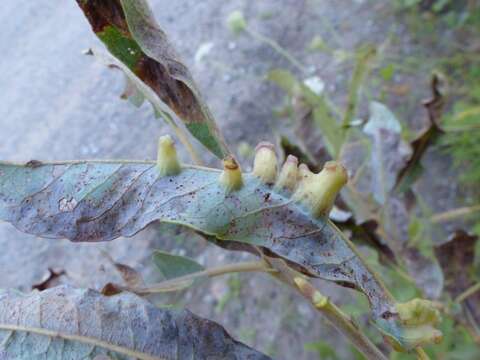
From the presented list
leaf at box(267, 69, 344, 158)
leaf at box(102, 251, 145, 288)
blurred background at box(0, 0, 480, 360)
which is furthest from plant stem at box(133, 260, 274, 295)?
leaf at box(267, 69, 344, 158)

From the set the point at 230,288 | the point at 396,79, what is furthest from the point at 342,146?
the point at 396,79

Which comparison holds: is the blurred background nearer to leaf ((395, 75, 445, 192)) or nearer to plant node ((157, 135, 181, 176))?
leaf ((395, 75, 445, 192))

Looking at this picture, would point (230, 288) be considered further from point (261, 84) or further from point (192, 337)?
point (192, 337)

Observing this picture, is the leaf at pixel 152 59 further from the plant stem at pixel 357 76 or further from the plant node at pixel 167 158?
the plant stem at pixel 357 76

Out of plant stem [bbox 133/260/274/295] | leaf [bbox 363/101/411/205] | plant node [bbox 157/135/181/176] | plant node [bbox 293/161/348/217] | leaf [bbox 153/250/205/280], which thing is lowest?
leaf [bbox 363/101/411/205]

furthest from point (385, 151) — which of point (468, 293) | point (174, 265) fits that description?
point (174, 265)

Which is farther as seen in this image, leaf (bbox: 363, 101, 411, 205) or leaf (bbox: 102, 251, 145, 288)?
leaf (bbox: 363, 101, 411, 205)

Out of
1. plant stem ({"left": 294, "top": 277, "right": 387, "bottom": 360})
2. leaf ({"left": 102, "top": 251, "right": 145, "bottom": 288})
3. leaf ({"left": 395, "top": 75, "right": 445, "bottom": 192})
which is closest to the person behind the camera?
plant stem ({"left": 294, "top": 277, "right": 387, "bottom": 360})

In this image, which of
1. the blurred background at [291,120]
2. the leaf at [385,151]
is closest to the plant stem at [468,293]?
the blurred background at [291,120]
